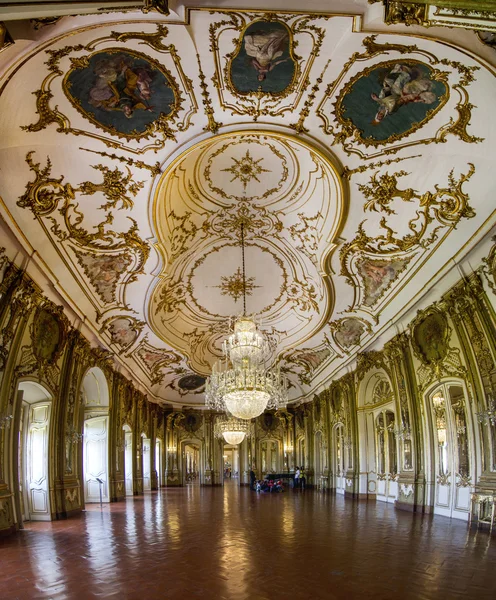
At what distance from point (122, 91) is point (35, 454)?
31.6 feet

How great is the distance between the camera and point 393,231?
11008 millimetres

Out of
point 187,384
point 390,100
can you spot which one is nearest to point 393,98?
point 390,100

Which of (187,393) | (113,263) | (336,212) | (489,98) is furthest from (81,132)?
(187,393)

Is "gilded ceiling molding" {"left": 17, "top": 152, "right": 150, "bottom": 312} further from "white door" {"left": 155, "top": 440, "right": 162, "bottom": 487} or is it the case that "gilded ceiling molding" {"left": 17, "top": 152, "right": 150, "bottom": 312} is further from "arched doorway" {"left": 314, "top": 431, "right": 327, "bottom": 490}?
"white door" {"left": 155, "top": 440, "right": 162, "bottom": 487}

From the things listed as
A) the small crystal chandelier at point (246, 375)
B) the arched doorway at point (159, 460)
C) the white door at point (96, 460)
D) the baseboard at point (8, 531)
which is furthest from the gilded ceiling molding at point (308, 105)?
the arched doorway at point (159, 460)

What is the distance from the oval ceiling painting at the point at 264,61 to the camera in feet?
21.2

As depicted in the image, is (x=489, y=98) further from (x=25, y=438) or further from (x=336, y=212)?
(x=25, y=438)

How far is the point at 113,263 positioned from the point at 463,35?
8927 millimetres

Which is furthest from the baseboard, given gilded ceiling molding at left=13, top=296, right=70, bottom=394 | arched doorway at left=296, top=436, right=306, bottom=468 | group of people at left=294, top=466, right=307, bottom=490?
arched doorway at left=296, top=436, right=306, bottom=468

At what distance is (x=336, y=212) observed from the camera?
10.9m

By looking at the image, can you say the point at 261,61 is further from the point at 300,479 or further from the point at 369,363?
the point at 300,479

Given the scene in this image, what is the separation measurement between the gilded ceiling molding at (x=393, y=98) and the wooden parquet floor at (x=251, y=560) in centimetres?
657

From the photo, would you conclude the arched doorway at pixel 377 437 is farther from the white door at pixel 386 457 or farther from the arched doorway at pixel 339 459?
the arched doorway at pixel 339 459

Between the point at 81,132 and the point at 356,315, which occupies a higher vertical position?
the point at 81,132
